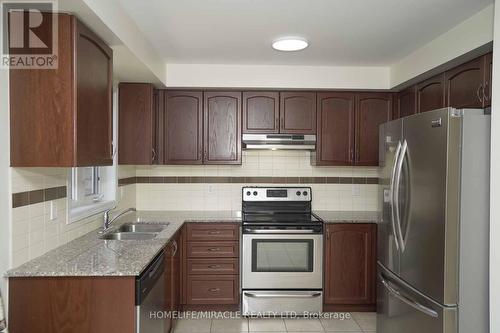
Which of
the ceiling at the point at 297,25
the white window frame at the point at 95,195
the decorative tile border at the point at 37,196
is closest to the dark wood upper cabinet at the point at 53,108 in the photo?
the decorative tile border at the point at 37,196

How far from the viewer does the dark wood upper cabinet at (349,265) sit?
3.23 meters

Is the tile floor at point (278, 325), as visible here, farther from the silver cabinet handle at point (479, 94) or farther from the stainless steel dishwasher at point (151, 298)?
the silver cabinet handle at point (479, 94)

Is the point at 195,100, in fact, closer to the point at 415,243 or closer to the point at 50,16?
the point at 50,16

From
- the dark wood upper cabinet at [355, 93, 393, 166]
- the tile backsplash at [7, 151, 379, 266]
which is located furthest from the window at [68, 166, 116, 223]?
the dark wood upper cabinet at [355, 93, 393, 166]

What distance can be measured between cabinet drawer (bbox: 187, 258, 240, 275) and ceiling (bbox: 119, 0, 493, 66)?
6.02 feet

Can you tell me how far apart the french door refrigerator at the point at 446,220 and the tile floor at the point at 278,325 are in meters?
0.95

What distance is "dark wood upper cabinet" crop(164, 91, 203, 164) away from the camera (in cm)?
345

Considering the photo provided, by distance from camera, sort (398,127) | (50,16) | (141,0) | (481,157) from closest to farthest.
Result: (50,16) < (481,157) < (141,0) < (398,127)

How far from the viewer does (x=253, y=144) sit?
3.42 meters

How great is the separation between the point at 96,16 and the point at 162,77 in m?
1.44

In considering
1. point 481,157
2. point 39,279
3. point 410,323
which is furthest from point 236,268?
point 481,157

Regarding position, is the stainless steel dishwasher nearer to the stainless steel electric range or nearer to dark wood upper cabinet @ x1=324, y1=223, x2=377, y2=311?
the stainless steel electric range

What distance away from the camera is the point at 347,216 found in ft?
11.3

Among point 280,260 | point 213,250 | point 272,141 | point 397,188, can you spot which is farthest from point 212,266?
point 397,188
